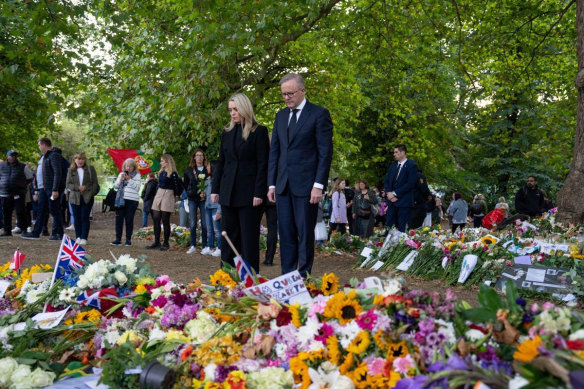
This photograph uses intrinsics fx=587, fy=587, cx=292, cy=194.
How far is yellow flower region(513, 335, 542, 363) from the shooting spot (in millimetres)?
2033

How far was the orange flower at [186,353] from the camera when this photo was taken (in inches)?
119

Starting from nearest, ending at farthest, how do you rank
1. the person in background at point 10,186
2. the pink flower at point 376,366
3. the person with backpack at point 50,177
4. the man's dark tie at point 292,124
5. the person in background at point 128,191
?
the pink flower at point 376,366 < the man's dark tie at point 292,124 < the person in background at point 128,191 < the person with backpack at point 50,177 < the person in background at point 10,186

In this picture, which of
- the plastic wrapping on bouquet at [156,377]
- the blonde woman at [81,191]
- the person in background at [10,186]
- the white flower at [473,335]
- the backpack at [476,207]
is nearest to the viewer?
the white flower at [473,335]

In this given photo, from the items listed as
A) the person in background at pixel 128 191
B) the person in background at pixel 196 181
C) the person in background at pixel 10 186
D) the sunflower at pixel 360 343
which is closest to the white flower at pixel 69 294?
the sunflower at pixel 360 343

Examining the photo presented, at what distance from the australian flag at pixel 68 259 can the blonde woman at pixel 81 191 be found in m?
6.86

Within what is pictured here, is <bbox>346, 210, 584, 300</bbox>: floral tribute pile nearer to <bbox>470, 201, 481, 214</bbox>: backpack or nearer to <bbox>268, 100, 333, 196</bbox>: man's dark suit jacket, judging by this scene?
<bbox>268, 100, 333, 196</bbox>: man's dark suit jacket

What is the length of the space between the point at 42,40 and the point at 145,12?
208 centimetres

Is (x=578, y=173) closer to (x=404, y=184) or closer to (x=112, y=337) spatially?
(x=404, y=184)

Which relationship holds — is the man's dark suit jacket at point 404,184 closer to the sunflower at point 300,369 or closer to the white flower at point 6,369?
the sunflower at point 300,369

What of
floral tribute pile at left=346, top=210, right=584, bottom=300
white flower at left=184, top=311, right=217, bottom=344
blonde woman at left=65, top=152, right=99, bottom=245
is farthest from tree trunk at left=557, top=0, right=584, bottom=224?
blonde woman at left=65, top=152, right=99, bottom=245

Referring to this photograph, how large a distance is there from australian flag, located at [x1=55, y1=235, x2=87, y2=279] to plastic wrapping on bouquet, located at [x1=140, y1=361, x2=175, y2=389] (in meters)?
1.96

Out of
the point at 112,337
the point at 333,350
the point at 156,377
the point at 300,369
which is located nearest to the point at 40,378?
the point at 112,337

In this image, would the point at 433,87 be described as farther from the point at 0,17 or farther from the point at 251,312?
the point at 251,312

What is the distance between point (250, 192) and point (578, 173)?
6638mm
